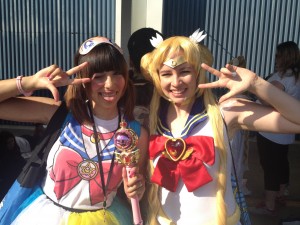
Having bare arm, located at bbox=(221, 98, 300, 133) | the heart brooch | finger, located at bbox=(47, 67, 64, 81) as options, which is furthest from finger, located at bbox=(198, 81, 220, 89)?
finger, located at bbox=(47, 67, 64, 81)

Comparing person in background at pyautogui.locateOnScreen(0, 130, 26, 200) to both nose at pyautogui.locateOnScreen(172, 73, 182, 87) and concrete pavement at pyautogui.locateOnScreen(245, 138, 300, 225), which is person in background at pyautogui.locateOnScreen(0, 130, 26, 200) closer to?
nose at pyautogui.locateOnScreen(172, 73, 182, 87)

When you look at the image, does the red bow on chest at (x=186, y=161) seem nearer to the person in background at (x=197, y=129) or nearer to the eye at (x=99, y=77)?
the person in background at (x=197, y=129)

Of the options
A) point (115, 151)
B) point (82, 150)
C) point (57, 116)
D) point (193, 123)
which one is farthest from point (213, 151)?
point (57, 116)

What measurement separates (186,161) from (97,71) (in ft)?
1.94

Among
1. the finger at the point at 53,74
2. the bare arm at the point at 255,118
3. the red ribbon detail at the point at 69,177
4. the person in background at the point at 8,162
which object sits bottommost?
the person in background at the point at 8,162

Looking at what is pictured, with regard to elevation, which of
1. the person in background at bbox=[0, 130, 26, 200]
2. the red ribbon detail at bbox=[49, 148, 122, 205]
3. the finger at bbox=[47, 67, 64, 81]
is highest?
the finger at bbox=[47, 67, 64, 81]

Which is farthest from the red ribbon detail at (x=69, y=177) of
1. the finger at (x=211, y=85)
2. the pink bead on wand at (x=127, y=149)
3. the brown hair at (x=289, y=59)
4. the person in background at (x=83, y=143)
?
the brown hair at (x=289, y=59)

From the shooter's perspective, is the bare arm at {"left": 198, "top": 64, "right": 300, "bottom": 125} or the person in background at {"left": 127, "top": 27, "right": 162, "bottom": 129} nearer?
the bare arm at {"left": 198, "top": 64, "right": 300, "bottom": 125}

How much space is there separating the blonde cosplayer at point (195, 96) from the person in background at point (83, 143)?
0.36ft

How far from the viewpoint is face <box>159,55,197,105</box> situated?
5.80 ft

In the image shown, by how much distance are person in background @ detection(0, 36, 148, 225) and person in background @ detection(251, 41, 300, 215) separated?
2.43 meters

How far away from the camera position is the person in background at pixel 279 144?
381 cm

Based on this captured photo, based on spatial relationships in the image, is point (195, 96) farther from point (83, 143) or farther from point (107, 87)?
point (83, 143)

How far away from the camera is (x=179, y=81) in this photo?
5.78ft
